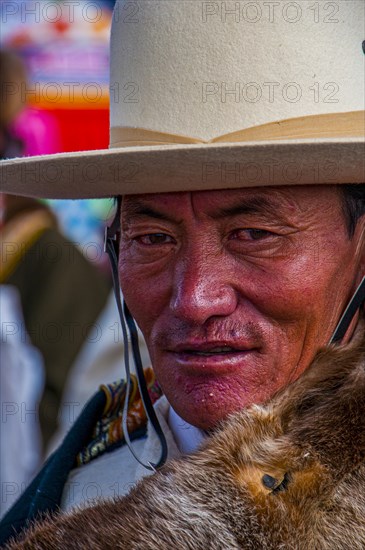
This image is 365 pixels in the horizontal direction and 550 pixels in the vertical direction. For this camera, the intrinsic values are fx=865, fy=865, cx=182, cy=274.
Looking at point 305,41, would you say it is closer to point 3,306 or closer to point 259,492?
point 259,492

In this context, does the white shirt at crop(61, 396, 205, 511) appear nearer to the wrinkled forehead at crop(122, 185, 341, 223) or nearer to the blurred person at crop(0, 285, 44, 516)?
the wrinkled forehead at crop(122, 185, 341, 223)

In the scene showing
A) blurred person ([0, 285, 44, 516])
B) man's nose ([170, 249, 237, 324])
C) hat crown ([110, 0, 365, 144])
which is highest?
hat crown ([110, 0, 365, 144])

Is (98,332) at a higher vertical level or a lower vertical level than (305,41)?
lower

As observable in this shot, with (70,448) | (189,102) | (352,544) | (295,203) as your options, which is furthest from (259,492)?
(70,448)

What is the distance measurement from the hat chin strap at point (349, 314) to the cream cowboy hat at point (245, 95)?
0.25m

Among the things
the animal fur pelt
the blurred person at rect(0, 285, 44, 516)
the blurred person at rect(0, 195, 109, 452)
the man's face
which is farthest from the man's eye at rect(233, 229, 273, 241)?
the blurred person at rect(0, 195, 109, 452)

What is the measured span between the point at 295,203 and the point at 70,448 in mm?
1046

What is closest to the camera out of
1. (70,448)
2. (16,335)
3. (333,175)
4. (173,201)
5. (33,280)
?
(333,175)

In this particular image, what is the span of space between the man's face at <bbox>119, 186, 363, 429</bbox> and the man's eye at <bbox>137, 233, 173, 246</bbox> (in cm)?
6

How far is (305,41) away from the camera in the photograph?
1.83 meters

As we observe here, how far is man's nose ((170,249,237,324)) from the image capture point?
70.4 inches

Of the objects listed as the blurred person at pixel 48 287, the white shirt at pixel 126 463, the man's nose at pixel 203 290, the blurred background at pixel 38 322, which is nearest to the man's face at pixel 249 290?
the man's nose at pixel 203 290

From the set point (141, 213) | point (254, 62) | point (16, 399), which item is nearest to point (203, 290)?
point (141, 213)

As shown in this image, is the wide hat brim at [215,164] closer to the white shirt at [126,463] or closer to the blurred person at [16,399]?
the white shirt at [126,463]
